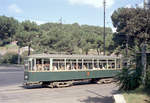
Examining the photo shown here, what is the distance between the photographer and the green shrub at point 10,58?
51.5 meters

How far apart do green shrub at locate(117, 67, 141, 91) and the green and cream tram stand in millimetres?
6265

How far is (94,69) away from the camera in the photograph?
19000mm

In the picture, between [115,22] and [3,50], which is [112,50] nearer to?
[115,22]

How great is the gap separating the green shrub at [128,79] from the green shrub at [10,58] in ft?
141

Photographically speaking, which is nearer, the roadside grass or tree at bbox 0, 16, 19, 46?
the roadside grass

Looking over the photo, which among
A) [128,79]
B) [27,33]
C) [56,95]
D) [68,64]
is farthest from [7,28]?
[128,79]

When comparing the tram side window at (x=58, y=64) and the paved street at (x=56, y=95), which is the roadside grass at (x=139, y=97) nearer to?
the paved street at (x=56, y=95)

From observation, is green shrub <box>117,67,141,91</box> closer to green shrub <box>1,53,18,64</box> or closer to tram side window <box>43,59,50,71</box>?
tram side window <box>43,59,50,71</box>

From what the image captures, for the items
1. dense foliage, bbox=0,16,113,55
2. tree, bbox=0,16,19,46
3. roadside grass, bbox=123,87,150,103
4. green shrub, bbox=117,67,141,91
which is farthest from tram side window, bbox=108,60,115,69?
tree, bbox=0,16,19,46

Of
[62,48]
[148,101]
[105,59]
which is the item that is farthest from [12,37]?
[148,101]

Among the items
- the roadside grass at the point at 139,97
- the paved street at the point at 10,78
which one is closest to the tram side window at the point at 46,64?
the paved street at the point at 10,78

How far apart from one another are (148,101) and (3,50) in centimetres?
5536

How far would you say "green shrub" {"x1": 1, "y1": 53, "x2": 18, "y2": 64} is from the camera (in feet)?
169

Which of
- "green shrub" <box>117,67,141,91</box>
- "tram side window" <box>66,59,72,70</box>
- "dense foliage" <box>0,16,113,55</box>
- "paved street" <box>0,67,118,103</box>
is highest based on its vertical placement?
"dense foliage" <box>0,16,113,55</box>
